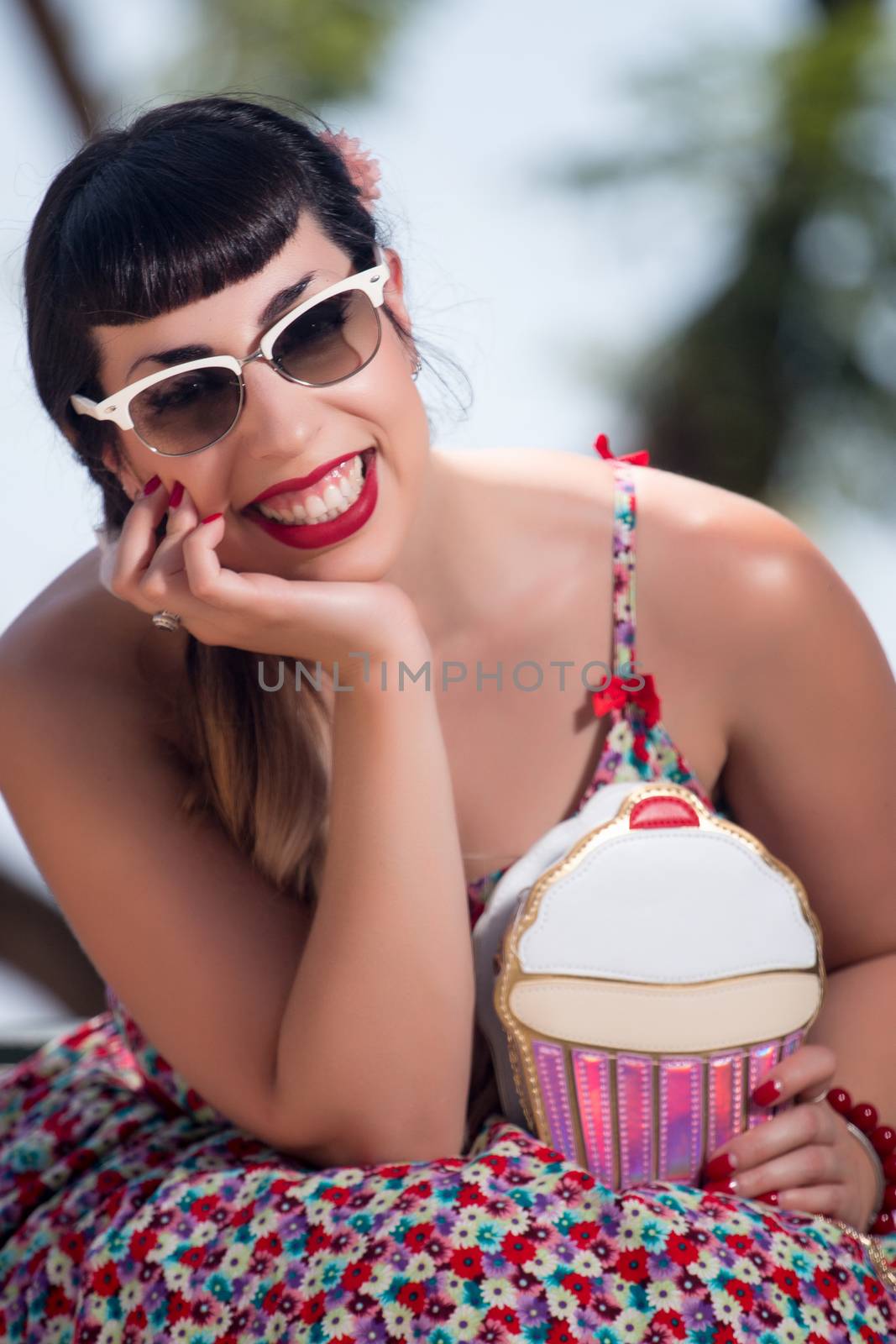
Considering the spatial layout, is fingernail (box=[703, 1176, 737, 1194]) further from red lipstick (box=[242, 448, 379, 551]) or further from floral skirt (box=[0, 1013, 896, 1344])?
red lipstick (box=[242, 448, 379, 551])

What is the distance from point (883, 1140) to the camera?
5.56 ft

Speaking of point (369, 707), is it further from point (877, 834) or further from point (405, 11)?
point (405, 11)

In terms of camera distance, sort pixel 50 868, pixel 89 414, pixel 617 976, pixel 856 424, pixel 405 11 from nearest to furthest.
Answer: pixel 617 976, pixel 89 414, pixel 50 868, pixel 405 11, pixel 856 424

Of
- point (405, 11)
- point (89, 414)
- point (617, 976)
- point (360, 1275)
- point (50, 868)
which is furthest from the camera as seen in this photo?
point (405, 11)

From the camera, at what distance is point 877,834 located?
1.81 meters

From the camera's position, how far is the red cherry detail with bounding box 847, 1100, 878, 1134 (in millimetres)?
1688

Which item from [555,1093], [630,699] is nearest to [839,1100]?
[555,1093]

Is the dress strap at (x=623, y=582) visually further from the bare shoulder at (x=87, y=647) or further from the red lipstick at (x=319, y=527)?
the bare shoulder at (x=87, y=647)

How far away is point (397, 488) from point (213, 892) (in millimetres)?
541

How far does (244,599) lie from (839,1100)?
94cm

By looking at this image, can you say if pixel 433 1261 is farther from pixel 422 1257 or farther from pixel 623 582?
pixel 623 582

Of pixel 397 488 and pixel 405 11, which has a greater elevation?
pixel 405 11

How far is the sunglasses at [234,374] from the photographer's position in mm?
1508

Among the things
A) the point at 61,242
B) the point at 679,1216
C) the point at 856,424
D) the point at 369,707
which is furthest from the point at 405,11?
the point at 679,1216
